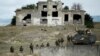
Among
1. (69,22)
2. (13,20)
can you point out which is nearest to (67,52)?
(69,22)

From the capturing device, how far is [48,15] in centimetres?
9212

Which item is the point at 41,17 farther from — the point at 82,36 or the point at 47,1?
the point at 82,36

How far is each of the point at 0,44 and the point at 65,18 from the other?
29621 millimetres

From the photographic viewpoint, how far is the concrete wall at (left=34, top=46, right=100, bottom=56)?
1622 inches

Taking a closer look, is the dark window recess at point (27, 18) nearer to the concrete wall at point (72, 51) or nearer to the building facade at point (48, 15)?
the building facade at point (48, 15)

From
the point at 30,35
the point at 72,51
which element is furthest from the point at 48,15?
the point at 72,51

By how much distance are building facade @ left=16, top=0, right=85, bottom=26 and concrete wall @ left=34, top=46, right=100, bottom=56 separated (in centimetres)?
4705

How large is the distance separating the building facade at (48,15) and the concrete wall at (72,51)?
47.0 metres

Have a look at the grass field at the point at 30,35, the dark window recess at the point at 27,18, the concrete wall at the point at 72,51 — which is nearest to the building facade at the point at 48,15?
the dark window recess at the point at 27,18

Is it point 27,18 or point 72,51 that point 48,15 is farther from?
point 72,51

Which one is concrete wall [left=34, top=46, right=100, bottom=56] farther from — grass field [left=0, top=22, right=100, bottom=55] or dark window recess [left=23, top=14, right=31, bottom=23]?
dark window recess [left=23, top=14, right=31, bottom=23]

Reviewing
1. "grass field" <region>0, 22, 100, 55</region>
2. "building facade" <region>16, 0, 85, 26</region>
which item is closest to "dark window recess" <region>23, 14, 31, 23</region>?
"building facade" <region>16, 0, 85, 26</region>

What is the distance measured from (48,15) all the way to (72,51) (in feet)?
167

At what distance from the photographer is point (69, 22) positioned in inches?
3565
